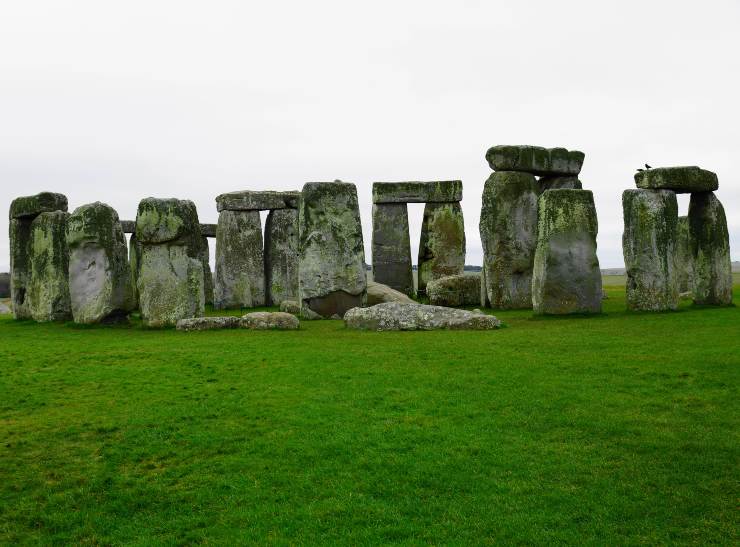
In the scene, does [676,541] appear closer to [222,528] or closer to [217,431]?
[222,528]

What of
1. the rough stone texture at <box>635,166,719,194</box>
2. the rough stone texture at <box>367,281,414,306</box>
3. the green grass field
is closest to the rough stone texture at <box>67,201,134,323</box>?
the green grass field

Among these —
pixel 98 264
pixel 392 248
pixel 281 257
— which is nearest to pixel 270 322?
pixel 98 264

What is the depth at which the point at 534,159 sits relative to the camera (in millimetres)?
18016

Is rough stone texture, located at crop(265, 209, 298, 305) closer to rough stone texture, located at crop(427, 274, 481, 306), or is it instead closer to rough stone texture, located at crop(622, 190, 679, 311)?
rough stone texture, located at crop(427, 274, 481, 306)

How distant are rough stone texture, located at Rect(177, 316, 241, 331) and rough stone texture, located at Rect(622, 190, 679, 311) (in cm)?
727

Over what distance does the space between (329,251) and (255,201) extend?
7.60 meters

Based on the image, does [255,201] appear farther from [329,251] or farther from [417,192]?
[329,251]

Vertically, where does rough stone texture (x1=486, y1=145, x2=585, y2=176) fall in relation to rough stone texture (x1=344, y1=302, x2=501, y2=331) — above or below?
above

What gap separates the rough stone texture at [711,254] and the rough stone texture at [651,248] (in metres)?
1.58

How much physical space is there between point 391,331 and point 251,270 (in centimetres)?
1024

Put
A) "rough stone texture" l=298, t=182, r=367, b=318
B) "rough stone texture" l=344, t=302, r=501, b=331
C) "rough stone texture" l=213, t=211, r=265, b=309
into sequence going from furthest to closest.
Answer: "rough stone texture" l=213, t=211, r=265, b=309
"rough stone texture" l=298, t=182, r=367, b=318
"rough stone texture" l=344, t=302, r=501, b=331

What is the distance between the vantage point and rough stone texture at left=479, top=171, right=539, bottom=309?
1755 centimetres

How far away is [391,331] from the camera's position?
12.7 m

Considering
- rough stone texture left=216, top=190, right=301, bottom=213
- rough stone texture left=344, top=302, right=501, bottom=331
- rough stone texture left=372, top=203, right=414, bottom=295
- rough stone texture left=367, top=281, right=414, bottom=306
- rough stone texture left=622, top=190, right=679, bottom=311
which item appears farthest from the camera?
rough stone texture left=372, top=203, right=414, bottom=295
